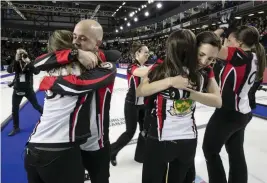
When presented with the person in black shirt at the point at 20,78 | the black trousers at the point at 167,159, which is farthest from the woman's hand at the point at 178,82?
the person in black shirt at the point at 20,78

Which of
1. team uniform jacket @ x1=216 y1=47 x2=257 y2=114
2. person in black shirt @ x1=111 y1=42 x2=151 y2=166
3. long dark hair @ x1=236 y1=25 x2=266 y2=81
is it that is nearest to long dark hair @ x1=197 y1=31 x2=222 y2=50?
team uniform jacket @ x1=216 y1=47 x2=257 y2=114

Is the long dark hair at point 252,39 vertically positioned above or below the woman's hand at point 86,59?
above

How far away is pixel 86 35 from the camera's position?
49.4 inches

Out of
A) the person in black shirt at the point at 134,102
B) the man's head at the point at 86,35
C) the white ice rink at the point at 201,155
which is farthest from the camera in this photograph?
the person in black shirt at the point at 134,102

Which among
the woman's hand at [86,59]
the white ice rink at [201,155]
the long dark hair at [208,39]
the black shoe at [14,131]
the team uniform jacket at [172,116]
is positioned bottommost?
the white ice rink at [201,155]

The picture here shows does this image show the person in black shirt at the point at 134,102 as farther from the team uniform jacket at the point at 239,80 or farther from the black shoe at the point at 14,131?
the black shoe at the point at 14,131

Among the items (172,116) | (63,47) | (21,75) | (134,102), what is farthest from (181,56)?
(21,75)

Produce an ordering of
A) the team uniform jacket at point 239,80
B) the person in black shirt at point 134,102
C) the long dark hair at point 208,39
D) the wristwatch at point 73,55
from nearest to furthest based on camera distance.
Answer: the wristwatch at point 73,55
the long dark hair at point 208,39
the team uniform jacket at point 239,80
the person in black shirt at point 134,102

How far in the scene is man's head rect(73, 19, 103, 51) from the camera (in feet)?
4.07

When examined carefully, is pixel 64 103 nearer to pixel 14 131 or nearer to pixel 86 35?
pixel 86 35

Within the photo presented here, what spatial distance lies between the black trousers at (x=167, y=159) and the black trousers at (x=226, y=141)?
0.45m

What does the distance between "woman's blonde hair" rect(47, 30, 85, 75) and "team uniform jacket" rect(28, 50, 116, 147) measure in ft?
0.09

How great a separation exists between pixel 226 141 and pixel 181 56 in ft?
3.49

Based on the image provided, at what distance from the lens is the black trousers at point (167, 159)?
4.78 ft
